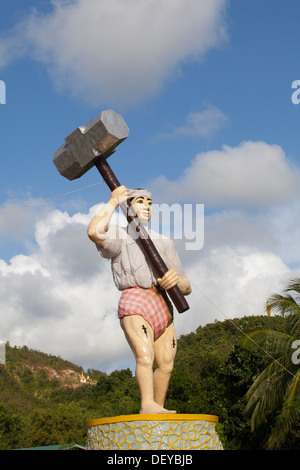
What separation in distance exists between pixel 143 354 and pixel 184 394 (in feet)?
42.9

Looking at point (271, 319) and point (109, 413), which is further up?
point (271, 319)

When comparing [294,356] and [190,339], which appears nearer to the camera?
[294,356]

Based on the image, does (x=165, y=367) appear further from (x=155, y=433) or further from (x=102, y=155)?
(x=102, y=155)

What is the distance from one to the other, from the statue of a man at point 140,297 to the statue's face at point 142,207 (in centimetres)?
29

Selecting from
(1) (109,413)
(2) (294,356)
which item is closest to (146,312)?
(2) (294,356)

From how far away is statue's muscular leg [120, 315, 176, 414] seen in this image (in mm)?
5613

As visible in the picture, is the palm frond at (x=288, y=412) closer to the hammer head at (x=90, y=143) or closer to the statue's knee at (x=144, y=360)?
the statue's knee at (x=144, y=360)

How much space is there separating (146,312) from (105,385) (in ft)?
103

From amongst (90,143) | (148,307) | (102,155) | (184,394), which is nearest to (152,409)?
(148,307)

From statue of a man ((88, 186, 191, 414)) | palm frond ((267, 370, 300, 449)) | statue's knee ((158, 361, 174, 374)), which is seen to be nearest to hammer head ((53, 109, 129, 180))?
statue of a man ((88, 186, 191, 414))

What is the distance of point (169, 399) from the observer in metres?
17.8

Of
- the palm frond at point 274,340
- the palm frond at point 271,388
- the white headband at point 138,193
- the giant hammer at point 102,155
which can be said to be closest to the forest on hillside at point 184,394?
the palm frond at point 274,340

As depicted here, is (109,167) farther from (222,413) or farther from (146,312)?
(222,413)

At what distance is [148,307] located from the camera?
6.12 metres
